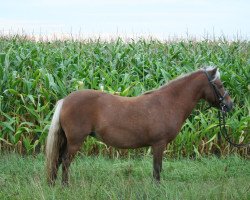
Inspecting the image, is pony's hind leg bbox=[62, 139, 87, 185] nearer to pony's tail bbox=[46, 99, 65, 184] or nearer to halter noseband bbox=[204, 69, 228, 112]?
pony's tail bbox=[46, 99, 65, 184]

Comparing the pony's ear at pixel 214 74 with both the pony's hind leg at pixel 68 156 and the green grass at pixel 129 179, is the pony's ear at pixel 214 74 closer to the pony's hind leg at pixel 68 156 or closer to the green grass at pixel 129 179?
the green grass at pixel 129 179

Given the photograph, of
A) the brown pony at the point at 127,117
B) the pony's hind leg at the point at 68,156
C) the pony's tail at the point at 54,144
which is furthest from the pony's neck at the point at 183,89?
the pony's tail at the point at 54,144

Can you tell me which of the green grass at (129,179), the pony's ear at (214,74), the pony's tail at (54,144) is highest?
the pony's ear at (214,74)

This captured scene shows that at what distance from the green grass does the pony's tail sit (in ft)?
0.70

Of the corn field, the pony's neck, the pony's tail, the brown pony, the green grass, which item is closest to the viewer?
the green grass

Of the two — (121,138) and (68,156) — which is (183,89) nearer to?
(121,138)

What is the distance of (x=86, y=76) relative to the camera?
10.3 m

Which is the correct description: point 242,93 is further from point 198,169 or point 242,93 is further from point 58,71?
point 58,71

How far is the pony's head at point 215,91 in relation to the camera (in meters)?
6.78

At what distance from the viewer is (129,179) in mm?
6035

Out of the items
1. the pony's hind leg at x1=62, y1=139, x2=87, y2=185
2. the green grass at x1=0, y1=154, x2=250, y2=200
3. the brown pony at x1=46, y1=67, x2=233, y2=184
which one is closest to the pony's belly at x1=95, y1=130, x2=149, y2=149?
the brown pony at x1=46, y1=67, x2=233, y2=184

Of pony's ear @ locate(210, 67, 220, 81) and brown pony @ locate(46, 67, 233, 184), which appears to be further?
pony's ear @ locate(210, 67, 220, 81)

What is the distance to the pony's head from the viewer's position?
6.78 metres

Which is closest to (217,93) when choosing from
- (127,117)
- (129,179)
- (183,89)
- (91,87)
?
(183,89)
